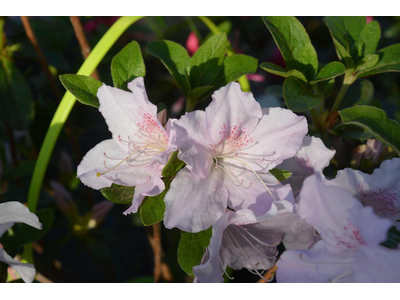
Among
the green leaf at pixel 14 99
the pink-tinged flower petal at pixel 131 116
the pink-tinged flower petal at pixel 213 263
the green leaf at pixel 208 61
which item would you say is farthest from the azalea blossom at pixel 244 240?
the green leaf at pixel 14 99

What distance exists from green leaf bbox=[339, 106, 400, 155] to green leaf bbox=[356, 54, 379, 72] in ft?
0.61

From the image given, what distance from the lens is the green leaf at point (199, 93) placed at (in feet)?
2.71

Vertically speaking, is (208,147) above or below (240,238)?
above

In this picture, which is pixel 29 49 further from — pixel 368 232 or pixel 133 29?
pixel 368 232

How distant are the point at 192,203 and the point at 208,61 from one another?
36 cm

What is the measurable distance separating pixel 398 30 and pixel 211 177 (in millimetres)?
2092

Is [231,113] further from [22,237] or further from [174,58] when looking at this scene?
[22,237]

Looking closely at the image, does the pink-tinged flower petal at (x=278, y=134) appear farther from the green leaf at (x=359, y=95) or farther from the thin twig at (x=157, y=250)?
the green leaf at (x=359, y=95)

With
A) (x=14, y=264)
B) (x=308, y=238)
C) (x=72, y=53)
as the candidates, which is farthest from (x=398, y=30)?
(x=14, y=264)

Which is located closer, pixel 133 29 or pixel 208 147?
pixel 208 147

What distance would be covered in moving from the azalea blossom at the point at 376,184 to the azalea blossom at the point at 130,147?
320 mm

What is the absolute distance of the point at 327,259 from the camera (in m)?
0.64

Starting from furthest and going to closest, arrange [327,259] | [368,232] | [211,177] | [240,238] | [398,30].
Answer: [398,30], [240,238], [211,177], [327,259], [368,232]

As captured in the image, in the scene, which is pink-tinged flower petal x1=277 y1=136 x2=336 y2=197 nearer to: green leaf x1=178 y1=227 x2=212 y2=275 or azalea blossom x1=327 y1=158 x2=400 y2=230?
azalea blossom x1=327 y1=158 x2=400 y2=230
